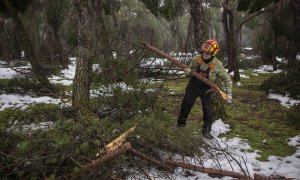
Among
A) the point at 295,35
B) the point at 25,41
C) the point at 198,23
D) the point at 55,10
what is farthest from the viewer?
the point at 55,10

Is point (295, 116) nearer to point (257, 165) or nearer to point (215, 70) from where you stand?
point (257, 165)

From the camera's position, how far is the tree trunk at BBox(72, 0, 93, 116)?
18.9 ft

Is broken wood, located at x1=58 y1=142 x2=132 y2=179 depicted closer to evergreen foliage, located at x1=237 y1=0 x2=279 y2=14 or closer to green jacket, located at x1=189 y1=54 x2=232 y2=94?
green jacket, located at x1=189 y1=54 x2=232 y2=94

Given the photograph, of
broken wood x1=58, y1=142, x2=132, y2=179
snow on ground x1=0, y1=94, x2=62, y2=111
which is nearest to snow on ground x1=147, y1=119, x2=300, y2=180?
broken wood x1=58, y1=142, x2=132, y2=179

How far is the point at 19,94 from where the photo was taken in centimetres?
905

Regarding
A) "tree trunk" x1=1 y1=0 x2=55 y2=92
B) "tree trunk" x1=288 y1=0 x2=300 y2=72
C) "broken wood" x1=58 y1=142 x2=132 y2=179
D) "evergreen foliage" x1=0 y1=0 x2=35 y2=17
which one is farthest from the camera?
"tree trunk" x1=288 y1=0 x2=300 y2=72

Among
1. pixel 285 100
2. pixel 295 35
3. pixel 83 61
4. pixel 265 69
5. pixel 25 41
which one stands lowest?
pixel 285 100

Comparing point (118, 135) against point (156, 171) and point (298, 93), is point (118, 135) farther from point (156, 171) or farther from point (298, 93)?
point (298, 93)

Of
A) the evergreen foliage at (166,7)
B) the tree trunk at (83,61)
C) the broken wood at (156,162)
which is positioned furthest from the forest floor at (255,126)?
the evergreen foliage at (166,7)

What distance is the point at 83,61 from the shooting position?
5.83 m

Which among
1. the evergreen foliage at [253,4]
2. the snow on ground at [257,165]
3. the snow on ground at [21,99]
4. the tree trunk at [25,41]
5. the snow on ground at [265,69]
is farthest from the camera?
the snow on ground at [265,69]

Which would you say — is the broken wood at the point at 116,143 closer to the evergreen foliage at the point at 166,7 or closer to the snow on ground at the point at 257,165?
the snow on ground at the point at 257,165

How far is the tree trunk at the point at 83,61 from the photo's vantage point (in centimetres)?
576

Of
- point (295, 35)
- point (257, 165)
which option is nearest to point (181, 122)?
point (257, 165)
